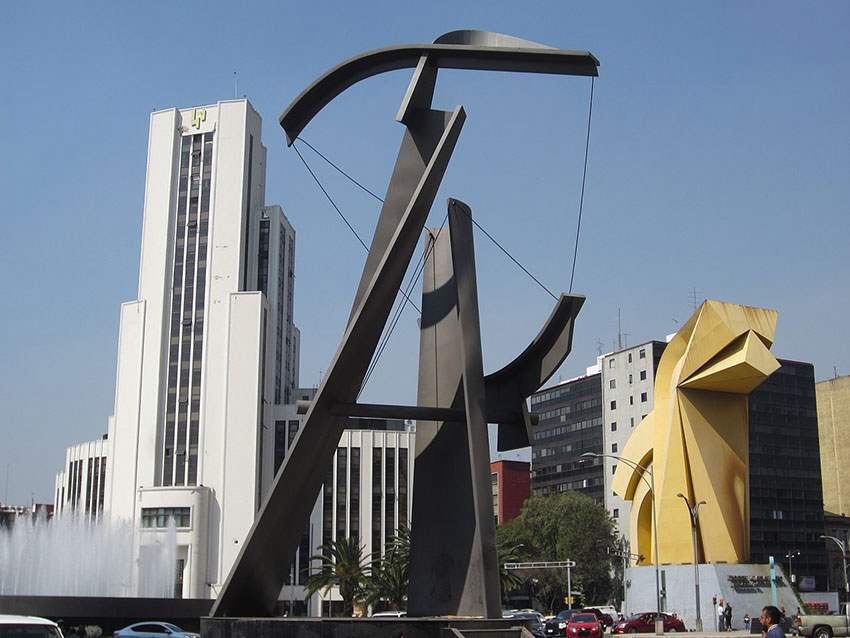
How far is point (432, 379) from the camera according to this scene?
21688mm

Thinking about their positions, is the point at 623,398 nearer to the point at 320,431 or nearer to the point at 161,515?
the point at 161,515

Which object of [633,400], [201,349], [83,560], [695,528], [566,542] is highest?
[201,349]

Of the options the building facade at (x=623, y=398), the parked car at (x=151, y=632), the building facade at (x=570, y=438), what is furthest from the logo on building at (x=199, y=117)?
the parked car at (x=151, y=632)

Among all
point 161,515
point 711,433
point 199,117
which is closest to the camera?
point 711,433

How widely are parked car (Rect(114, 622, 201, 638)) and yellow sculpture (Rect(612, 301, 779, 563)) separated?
29.2m

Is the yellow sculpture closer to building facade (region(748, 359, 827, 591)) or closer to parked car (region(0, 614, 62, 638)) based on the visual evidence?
building facade (region(748, 359, 827, 591))

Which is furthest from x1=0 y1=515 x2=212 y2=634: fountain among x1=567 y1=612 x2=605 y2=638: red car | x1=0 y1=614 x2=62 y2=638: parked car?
x1=0 y1=614 x2=62 y2=638: parked car

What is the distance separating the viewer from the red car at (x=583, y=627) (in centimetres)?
3584

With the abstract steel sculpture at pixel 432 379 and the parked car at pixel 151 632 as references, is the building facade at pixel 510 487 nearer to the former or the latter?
the parked car at pixel 151 632

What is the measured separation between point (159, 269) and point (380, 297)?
6236cm

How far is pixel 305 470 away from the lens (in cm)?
1888

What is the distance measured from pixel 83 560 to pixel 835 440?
80.3 m

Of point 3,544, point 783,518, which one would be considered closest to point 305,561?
point 3,544

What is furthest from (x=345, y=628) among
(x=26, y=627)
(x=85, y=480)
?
(x=85, y=480)
